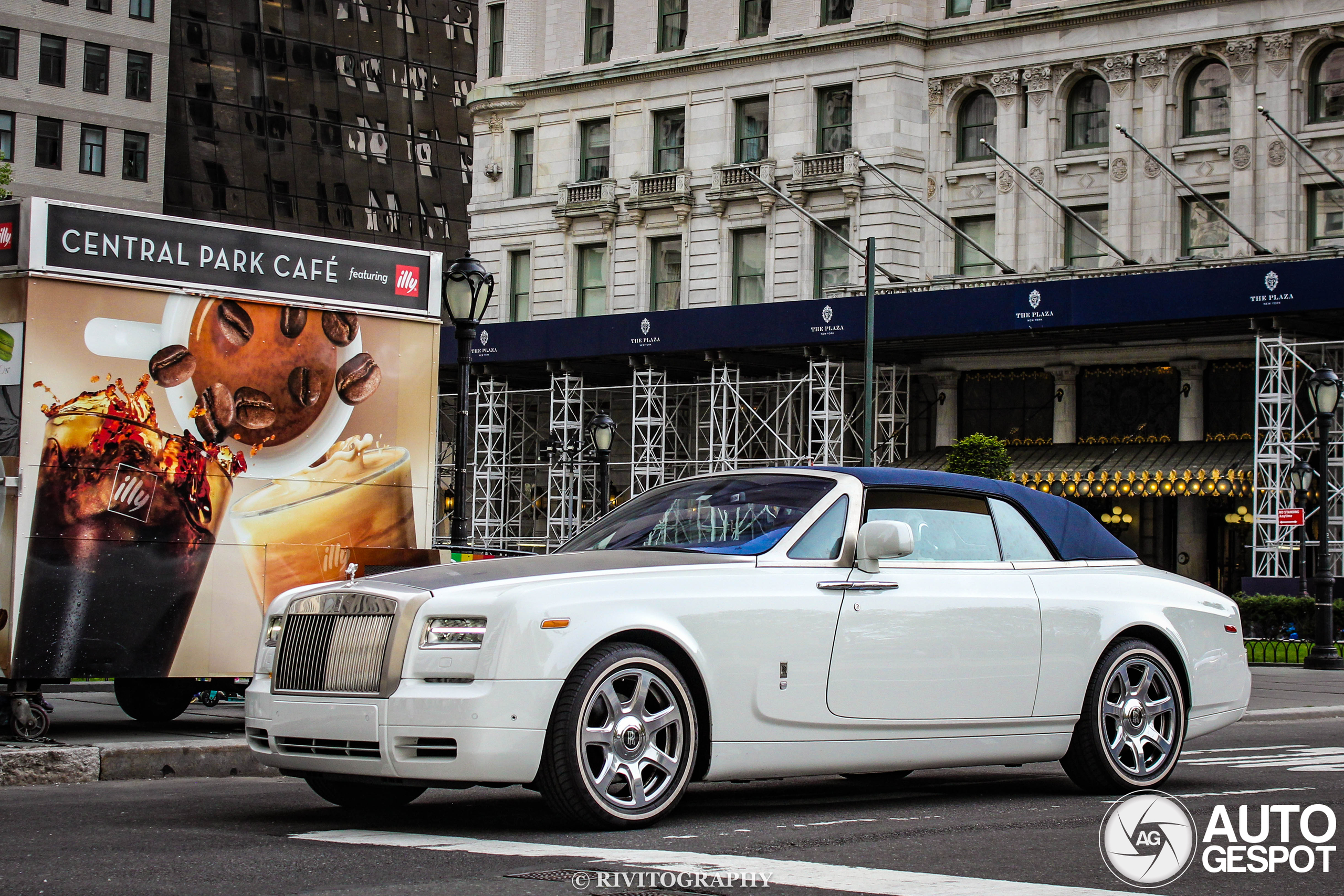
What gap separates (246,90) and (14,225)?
203ft

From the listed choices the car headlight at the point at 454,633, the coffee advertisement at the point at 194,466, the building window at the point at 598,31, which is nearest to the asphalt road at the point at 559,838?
the car headlight at the point at 454,633

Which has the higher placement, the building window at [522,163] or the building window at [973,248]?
the building window at [522,163]

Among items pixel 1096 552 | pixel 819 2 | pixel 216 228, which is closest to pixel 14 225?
pixel 216 228

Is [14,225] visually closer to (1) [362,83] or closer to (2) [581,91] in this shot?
(2) [581,91]

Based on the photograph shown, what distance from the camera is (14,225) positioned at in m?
11.3

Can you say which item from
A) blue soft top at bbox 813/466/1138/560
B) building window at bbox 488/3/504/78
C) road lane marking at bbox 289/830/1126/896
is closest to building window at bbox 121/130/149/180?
building window at bbox 488/3/504/78

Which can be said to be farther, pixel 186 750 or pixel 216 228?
pixel 216 228

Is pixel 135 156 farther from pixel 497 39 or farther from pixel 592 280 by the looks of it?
pixel 592 280

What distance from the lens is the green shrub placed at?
36625 mm

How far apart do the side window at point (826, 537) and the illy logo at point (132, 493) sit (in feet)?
17.1

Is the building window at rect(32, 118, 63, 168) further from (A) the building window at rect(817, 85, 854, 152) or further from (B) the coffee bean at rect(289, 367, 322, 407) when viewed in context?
(B) the coffee bean at rect(289, 367, 322, 407)

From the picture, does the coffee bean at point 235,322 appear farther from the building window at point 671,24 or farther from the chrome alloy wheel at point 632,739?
the building window at point 671,24

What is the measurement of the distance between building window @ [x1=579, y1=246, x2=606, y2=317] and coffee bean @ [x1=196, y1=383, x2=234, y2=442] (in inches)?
1592

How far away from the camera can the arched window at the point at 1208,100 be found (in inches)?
1663
